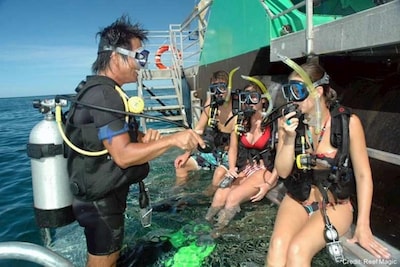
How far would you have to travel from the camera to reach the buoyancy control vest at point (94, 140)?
2182mm

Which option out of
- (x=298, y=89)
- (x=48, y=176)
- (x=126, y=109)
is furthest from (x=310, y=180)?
(x=48, y=176)

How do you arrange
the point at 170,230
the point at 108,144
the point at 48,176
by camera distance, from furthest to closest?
the point at 170,230
the point at 48,176
the point at 108,144

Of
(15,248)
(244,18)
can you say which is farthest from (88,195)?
(244,18)

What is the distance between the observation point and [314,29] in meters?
3.27

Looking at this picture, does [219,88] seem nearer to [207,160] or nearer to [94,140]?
[207,160]

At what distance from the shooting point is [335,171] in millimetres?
2621

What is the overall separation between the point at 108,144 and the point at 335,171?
182 cm

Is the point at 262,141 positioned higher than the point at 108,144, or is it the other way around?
the point at 108,144

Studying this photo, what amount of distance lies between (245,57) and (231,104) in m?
1.60

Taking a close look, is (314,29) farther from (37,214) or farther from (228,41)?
(228,41)

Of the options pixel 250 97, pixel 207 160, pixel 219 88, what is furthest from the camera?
pixel 207 160

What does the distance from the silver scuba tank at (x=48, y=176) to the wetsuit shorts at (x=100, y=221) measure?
139 millimetres

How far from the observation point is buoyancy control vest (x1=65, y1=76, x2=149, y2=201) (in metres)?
2.18

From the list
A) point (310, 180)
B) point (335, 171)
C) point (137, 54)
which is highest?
point (137, 54)
